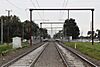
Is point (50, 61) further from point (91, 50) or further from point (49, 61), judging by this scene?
point (91, 50)

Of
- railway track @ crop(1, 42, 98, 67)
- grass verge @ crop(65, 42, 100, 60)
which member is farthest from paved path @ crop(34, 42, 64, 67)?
grass verge @ crop(65, 42, 100, 60)

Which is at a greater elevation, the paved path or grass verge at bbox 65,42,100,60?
grass verge at bbox 65,42,100,60

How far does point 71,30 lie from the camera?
15300 centimetres

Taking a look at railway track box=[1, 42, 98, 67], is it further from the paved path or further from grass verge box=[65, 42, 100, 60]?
grass verge box=[65, 42, 100, 60]

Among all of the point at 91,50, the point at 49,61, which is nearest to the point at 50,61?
the point at 49,61

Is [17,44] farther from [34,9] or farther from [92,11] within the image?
[92,11]

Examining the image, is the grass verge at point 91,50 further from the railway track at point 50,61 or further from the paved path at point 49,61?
the paved path at point 49,61

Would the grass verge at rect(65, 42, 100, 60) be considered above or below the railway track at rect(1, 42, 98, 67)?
above

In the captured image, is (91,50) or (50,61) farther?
(91,50)

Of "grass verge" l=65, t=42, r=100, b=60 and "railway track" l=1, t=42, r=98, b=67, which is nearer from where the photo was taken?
"railway track" l=1, t=42, r=98, b=67

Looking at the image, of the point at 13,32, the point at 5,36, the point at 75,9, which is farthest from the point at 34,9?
the point at 13,32

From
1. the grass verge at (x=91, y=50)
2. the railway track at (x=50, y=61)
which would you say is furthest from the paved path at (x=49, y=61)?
the grass verge at (x=91, y=50)

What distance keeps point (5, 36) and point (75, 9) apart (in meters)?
37.0

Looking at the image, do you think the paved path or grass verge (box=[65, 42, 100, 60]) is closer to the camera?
the paved path
